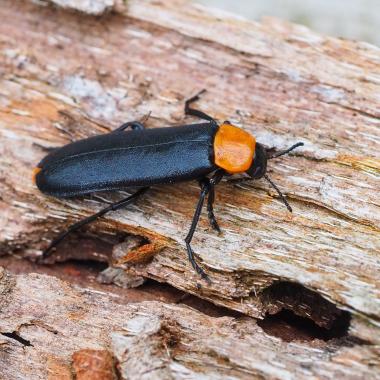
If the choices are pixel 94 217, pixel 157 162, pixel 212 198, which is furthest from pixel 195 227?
pixel 94 217

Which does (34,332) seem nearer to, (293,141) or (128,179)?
(128,179)

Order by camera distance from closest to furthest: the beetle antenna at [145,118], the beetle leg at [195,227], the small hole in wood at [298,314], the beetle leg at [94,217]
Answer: the small hole in wood at [298,314]
the beetle leg at [195,227]
the beetle leg at [94,217]
the beetle antenna at [145,118]

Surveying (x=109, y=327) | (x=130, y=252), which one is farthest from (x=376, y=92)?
(x=109, y=327)

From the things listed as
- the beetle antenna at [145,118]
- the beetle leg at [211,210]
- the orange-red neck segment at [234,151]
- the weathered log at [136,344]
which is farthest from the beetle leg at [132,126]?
the weathered log at [136,344]

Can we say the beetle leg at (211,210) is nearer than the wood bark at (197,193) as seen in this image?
No


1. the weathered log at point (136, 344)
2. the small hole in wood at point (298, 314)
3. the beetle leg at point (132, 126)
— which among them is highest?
the beetle leg at point (132, 126)

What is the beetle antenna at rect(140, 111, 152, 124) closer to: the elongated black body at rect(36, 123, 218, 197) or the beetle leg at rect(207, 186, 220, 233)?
the elongated black body at rect(36, 123, 218, 197)

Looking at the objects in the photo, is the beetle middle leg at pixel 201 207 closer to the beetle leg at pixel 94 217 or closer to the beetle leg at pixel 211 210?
the beetle leg at pixel 211 210

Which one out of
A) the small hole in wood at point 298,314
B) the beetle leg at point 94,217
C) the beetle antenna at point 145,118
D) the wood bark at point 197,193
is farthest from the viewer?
the beetle antenna at point 145,118

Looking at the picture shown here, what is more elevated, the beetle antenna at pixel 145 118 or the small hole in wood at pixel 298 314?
the beetle antenna at pixel 145 118
